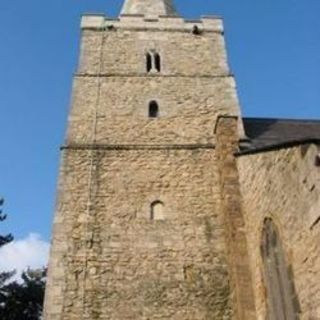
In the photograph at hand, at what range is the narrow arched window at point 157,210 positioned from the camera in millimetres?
11086

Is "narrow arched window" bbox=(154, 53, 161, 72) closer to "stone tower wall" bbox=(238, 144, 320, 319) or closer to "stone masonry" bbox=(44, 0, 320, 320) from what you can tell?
"stone masonry" bbox=(44, 0, 320, 320)

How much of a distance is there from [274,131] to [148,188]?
4163 mm

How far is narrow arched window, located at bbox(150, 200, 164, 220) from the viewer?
1109 cm

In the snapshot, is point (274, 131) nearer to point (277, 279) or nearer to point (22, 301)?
point (277, 279)

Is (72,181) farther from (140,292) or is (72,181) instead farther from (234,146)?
(234,146)

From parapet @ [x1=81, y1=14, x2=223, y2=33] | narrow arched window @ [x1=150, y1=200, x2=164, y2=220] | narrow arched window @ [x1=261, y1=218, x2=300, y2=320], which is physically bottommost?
narrow arched window @ [x1=261, y1=218, x2=300, y2=320]

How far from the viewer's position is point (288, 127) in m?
13.9

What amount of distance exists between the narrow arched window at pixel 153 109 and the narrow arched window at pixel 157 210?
9.82ft

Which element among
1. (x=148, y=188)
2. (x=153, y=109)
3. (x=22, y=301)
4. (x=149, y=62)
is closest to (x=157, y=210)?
(x=148, y=188)

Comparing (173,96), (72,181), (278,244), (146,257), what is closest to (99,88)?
(173,96)

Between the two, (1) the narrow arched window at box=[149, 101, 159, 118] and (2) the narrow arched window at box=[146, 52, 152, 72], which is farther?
(2) the narrow arched window at box=[146, 52, 152, 72]

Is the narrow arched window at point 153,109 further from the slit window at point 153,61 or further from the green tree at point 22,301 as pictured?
the green tree at point 22,301

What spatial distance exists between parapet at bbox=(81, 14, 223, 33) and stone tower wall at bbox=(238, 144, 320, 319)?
763cm

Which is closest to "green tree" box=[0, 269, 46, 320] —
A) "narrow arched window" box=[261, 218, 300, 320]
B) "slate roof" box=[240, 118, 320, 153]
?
"slate roof" box=[240, 118, 320, 153]
